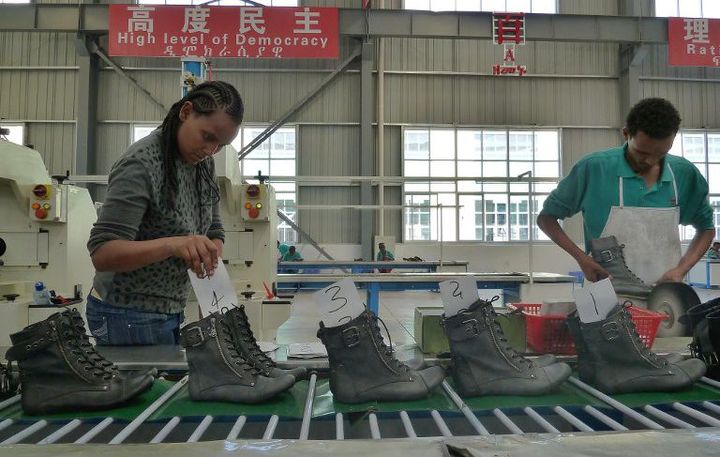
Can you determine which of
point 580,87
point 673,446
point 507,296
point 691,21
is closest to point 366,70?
point 580,87

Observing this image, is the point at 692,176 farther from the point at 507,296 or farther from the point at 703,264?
the point at 703,264

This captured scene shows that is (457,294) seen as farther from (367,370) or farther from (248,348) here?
(248,348)

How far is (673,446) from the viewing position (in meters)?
0.61

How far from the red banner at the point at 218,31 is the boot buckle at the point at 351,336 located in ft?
18.1

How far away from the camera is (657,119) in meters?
1.50

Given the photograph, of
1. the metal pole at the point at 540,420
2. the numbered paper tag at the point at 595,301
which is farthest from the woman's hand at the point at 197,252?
the numbered paper tag at the point at 595,301

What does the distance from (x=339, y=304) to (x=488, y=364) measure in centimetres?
32

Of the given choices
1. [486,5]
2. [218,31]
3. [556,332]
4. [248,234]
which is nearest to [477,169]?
[486,5]

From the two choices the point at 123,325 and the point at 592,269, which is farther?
the point at 592,269

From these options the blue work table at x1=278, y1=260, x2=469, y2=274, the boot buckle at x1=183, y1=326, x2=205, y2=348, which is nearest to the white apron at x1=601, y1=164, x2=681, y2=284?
the boot buckle at x1=183, y1=326, x2=205, y2=348

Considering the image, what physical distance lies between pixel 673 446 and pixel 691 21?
758 centimetres

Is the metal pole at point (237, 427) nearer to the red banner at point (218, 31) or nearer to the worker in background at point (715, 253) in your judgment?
the red banner at point (218, 31)

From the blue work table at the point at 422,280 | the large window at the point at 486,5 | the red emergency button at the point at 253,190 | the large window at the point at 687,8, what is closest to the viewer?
the red emergency button at the point at 253,190

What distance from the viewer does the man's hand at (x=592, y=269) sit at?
5.41ft
